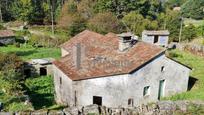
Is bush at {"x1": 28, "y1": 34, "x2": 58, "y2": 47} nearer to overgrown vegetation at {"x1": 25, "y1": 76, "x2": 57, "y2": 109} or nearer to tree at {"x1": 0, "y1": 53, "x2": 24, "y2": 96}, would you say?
tree at {"x1": 0, "y1": 53, "x2": 24, "y2": 96}

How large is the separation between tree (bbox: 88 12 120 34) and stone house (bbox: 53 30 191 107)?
2799cm

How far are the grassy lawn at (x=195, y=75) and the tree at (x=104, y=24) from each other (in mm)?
17332

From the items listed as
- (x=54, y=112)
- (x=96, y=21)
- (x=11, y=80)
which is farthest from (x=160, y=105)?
(x=96, y=21)

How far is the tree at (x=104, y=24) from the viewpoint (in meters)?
53.8

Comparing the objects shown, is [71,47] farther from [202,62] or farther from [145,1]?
Result: [145,1]

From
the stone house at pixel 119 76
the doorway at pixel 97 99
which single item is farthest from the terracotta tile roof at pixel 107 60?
the doorway at pixel 97 99

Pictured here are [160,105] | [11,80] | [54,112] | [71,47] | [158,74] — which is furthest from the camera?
[71,47]

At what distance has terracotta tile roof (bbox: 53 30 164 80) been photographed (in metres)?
21.8

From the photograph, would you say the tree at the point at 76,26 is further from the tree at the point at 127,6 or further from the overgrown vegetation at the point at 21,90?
the overgrown vegetation at the point at 21,90

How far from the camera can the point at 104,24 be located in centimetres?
5384

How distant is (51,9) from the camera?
7238 centimetres

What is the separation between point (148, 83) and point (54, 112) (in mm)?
11091

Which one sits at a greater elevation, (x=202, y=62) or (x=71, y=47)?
(x=71, y=47)

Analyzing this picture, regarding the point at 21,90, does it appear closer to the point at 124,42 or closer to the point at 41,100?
the point at 41,100
